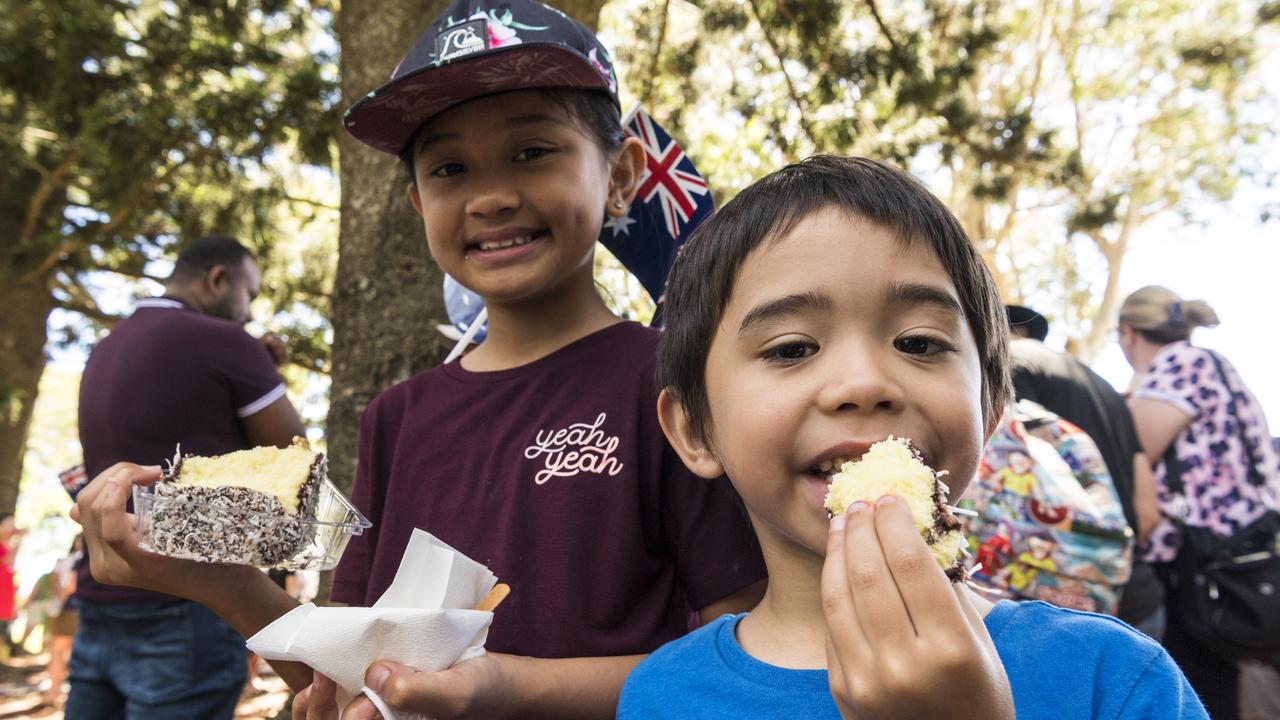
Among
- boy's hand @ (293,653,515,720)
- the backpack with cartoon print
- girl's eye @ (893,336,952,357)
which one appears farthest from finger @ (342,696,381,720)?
the backpack with cartoon print

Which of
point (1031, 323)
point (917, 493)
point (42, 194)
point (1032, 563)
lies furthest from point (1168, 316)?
point (42, 194)

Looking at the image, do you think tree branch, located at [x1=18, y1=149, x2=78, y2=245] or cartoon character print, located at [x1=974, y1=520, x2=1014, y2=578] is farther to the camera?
tree branch, located at [x1=18, y1=149, x2=78, y2=245]

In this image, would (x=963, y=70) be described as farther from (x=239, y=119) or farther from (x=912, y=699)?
(x=912, y=699)

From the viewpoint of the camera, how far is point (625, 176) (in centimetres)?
212

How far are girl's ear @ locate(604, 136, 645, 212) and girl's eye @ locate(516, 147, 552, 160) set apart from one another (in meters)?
0.22

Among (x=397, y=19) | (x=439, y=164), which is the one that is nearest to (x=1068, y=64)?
(x=397, y=19)

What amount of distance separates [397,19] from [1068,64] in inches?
543

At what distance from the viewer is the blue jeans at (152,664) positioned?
3160mm

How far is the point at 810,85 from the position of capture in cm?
619

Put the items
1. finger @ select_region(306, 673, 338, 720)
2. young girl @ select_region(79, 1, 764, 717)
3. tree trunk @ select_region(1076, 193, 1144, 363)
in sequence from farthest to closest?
tree trunk @ select_region(1076, 193, 1144, 363), young girl @ select_region(79, 1, 764, 717), finger @ select_region(306, 673, 338, 720)

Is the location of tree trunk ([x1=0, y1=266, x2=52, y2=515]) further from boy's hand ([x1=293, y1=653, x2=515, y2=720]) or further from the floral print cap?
boy's hand ([x1=293, y1=653, x2=515, y2=720])

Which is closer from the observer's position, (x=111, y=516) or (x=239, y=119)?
(x=111, y=516)

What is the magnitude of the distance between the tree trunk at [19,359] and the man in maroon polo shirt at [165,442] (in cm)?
765

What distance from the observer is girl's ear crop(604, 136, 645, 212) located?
2.10 metres
